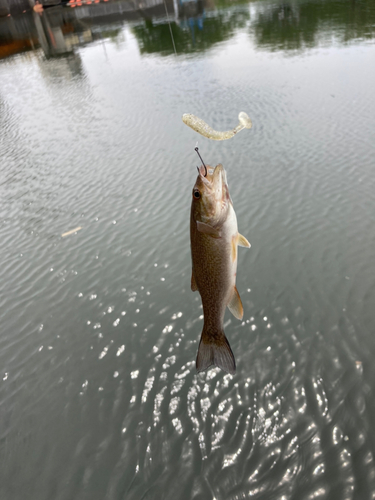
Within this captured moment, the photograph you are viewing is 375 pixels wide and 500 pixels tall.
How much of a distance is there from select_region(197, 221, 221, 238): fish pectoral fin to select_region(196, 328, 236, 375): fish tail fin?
2.98ft

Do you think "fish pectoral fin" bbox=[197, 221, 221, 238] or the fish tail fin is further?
the fish tail fin

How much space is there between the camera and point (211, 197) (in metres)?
2.47

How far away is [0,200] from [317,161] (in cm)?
768

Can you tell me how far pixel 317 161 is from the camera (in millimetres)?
8586

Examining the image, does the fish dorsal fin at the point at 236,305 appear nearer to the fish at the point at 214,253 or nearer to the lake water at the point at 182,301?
the fish at the point at 214,253

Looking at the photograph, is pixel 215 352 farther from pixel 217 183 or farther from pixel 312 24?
pixel 312 24

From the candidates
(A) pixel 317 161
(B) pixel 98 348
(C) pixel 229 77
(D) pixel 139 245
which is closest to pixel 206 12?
(C) pixel 229 77

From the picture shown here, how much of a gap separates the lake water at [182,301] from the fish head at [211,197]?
8.69 feet

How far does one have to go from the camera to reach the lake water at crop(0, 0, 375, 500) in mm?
3855

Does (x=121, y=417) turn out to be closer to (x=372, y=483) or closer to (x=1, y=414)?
(x=1, y=414)

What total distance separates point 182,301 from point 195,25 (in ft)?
82.6

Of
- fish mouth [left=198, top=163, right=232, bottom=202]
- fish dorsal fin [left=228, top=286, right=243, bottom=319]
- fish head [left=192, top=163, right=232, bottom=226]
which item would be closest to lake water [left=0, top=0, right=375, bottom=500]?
fish dorsal fin [left=228, top=286, right=243, bottom=319]

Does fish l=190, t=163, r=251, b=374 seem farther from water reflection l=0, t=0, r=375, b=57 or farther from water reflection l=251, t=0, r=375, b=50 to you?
water reflection l=251, t=0, r=375, b=50

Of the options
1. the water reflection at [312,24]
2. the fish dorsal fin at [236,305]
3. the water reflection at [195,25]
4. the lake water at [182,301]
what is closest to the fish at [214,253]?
the fish dorsal fin at [236,305]
